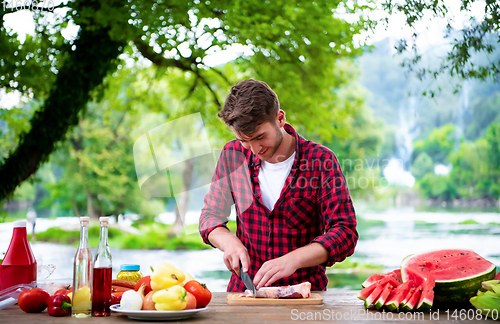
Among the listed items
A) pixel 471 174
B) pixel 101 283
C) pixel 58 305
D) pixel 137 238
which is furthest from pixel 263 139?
pixel 471 174

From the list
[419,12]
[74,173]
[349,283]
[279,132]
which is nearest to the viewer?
[279,132]

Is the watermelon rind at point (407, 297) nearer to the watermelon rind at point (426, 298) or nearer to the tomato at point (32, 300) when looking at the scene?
the watermelon rind at point (426, 298)

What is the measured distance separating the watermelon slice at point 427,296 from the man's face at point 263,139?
2.53 feet

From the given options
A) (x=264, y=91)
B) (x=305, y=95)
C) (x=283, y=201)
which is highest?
(x=305, y=95)

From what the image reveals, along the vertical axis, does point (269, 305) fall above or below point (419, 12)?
below

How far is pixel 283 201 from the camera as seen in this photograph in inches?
75.4

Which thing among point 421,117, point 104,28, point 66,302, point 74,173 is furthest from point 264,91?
point 421,117

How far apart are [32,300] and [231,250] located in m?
0.71

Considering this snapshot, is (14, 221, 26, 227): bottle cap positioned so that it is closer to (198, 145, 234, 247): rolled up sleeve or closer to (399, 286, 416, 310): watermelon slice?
(198, 145, 234, 247): rolled up sleeve

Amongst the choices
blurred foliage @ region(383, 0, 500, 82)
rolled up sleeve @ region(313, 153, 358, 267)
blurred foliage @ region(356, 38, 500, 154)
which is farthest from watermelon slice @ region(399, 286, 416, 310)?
blurred foliage @ region(356, 38, 500, 154)

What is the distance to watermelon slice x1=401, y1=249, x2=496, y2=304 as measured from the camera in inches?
61.1

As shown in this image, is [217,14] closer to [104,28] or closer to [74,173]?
[104,28]

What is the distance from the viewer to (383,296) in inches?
59.8

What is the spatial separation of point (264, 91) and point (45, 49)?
4.16 meters
